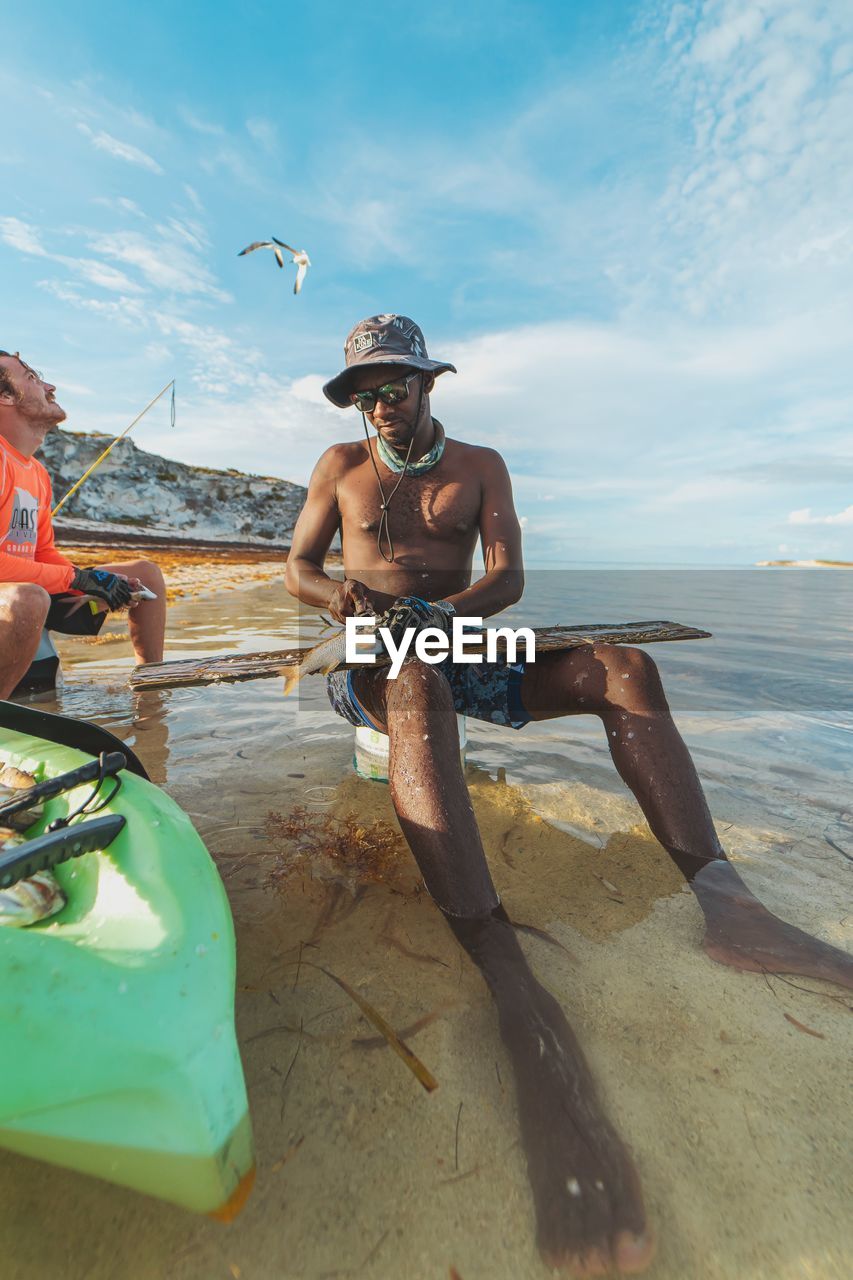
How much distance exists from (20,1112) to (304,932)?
1016mm

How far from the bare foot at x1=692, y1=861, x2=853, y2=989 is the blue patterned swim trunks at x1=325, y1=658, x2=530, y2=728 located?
3.19 ft

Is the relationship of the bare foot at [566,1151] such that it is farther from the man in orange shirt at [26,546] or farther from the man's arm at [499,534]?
the man in orange shirt at [26,546]

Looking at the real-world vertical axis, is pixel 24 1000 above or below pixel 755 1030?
above

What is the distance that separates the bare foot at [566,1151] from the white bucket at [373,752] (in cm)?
149

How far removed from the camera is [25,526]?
162 inches

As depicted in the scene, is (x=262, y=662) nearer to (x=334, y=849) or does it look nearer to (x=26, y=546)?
(x=334, y=849)

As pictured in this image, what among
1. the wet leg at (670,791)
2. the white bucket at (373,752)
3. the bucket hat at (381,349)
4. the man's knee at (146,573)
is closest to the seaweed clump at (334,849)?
the white bucket at (373,752)

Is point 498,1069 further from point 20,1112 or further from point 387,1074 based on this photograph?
point 20,1112

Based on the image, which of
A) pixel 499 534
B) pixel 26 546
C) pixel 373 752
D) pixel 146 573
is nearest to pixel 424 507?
pixel 499 534

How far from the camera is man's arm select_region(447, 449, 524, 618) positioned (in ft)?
9.95

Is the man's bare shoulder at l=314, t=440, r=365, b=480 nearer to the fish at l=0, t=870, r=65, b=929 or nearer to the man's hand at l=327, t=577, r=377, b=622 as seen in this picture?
the man's hand at l=327, t=577, r=377, b=622

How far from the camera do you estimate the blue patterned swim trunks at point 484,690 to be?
8.51ft

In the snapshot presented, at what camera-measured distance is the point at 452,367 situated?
10.1 ft

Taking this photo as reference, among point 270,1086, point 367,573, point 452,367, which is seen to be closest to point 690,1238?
point 270,1086
